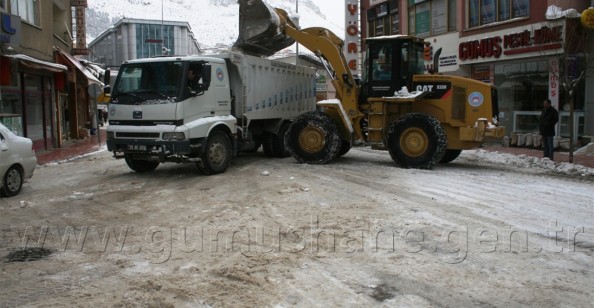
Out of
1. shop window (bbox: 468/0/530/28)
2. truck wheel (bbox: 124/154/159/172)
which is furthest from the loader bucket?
shop window (bbox: 468/0/530/28)

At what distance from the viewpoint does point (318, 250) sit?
18.6ft

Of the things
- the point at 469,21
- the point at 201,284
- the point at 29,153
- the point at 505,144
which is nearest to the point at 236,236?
the point at 201,284

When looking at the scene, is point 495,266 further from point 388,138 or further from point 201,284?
point 388,138

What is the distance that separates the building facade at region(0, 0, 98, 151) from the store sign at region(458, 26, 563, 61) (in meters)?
15.4

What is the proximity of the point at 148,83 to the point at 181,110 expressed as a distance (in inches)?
43.0

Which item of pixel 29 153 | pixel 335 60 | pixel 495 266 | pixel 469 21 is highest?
pixel 469 21

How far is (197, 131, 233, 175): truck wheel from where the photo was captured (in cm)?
1102

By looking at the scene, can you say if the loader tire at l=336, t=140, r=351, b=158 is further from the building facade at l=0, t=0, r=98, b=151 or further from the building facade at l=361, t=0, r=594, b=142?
the building facade at l=0, t=0, r=98, b=151

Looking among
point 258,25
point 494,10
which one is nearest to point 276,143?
point 258,25

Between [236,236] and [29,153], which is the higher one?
[29,153]

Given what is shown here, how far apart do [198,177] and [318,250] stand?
237 inches

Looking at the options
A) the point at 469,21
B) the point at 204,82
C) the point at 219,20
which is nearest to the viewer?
the point at 204,82

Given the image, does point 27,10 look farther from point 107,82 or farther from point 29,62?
point 107,82

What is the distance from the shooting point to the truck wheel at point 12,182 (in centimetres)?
930
